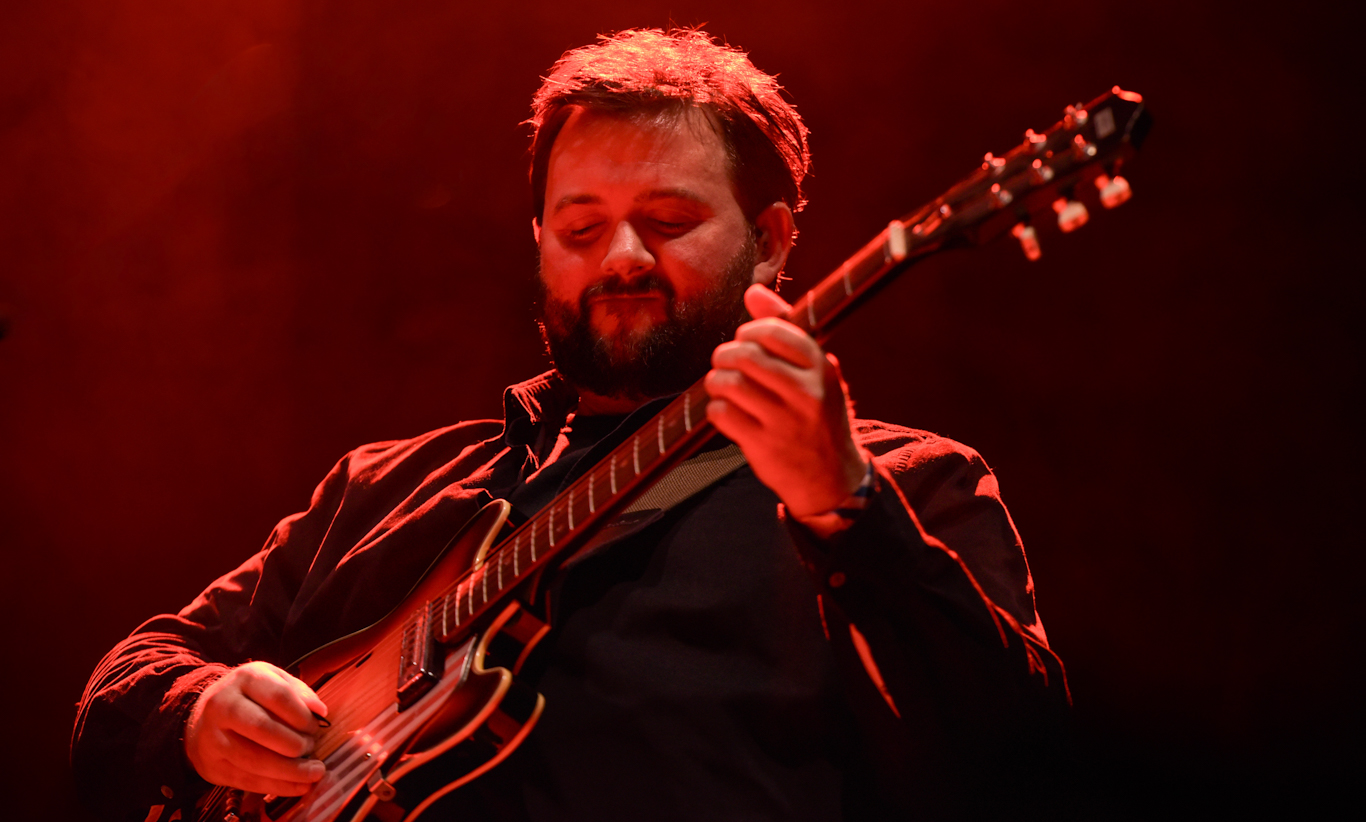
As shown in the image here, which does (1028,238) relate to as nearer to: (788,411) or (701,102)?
(788,411)

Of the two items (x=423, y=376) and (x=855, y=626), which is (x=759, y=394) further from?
(x=423, y=376)

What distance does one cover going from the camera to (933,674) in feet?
3.46

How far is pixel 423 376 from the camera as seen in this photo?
264 centimetres

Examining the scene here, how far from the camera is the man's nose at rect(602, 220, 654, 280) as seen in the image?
1.65m

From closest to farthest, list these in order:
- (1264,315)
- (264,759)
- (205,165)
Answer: (264,759) → (1264,315) → (205,165)

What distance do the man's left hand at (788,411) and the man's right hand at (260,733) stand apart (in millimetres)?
819

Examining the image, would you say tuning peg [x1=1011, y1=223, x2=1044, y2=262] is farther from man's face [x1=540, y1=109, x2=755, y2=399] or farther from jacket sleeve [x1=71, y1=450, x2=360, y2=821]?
jacket sleeve [x1=71, y1=450, x2=360, y2=821]

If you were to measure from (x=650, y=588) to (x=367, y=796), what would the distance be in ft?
1.52

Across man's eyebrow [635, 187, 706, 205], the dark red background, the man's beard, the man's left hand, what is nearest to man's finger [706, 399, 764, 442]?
the man's left hand

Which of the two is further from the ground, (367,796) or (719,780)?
(367,796)

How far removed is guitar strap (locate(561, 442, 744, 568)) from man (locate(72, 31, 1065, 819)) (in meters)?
0.02

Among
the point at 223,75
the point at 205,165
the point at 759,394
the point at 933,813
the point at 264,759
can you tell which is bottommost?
the point at 933,813

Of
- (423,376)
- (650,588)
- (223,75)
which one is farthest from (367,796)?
(223,75)

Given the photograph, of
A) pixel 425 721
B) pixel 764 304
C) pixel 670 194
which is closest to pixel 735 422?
pixel 764 304
